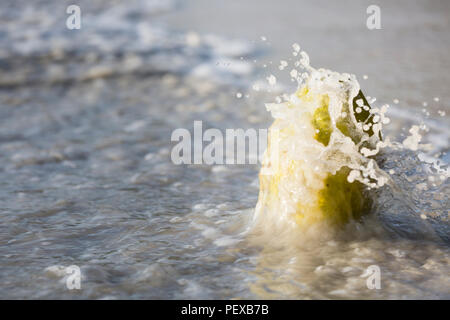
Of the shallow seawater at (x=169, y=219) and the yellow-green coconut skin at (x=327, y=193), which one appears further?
the yellow-green coconut skin at (x=327, y=193)

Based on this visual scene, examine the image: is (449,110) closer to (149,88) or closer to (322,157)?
(322,157)

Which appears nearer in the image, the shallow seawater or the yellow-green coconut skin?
the shallow seawater

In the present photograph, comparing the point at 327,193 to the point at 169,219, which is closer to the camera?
the point at 327,193

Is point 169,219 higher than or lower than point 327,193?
lower

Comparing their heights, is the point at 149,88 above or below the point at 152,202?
above
